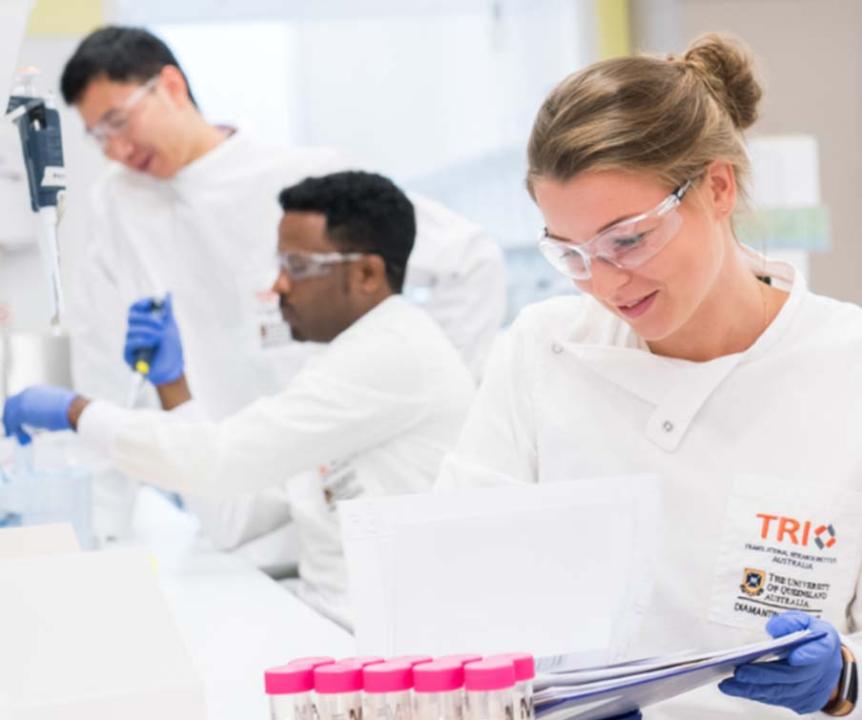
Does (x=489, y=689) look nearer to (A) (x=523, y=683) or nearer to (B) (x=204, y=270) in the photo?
(A) (x=523, y=683)

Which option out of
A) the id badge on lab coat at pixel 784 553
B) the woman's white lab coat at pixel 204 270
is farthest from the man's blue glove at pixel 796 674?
the woman's white lab coat at pixel 204 270

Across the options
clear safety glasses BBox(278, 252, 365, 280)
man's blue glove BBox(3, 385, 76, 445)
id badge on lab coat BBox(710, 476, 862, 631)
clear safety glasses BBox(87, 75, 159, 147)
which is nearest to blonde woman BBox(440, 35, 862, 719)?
id badge on lab coat BBox(710, 476, 862, 631)

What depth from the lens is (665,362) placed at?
1.44m

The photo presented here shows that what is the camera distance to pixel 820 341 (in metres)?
1.39

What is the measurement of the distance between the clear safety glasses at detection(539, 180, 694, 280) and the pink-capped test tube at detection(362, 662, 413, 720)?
582mm

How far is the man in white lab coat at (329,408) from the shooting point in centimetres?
208

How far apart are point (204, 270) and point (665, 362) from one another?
5.65ft

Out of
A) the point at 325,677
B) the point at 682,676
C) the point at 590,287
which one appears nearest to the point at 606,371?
the point at 590,287

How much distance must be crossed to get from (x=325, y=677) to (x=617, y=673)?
0.78ft

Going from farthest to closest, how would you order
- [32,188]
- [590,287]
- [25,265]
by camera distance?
[25,265], [32,188], [590,287]

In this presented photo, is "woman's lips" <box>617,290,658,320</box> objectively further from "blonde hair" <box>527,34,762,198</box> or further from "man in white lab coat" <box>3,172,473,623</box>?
"man in white lab coat" <box>3,172,473,623</box>

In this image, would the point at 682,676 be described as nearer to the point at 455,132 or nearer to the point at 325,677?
the point at 325,677

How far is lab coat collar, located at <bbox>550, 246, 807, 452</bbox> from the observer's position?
1.41m

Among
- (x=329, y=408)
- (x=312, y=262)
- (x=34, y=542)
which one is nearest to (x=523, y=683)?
(x=34, y=542)
